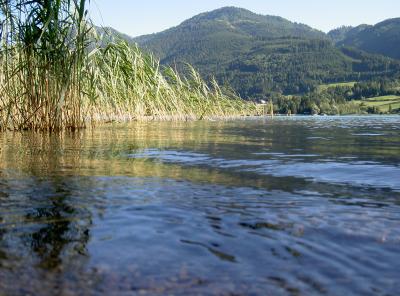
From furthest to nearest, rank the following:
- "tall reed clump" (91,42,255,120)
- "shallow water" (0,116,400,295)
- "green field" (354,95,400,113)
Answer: "green field" (354,95,400,113), "tall reed clump" (91,42,255,120), "shallow water" (0,116,400,295)

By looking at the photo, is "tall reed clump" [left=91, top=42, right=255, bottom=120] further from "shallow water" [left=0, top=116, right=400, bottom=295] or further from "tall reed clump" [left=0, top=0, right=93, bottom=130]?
"shallow water" [left=0, top=116, right=400, bottom=295]

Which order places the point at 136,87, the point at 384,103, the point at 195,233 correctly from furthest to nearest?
1. the point at 384,103
2. the point at 136,87
3. the point at 195,233

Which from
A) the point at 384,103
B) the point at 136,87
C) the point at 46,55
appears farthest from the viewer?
the point at 384,103

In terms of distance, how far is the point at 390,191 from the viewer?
350cm

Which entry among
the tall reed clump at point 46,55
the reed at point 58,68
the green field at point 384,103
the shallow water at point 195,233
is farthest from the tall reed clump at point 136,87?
the green field at point 384,103

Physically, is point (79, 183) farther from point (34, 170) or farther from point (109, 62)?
point (109, 62)

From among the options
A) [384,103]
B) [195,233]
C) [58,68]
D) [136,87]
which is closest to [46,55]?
[58,68]

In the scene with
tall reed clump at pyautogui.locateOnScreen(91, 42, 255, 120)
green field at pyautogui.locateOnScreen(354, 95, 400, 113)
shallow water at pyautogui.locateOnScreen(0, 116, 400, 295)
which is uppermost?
green field at pyautogui.locateOnScreen(354, 95, 400, 113)

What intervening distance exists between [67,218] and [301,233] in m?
1.20

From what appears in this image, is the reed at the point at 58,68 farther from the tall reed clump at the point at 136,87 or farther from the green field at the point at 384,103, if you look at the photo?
the green field at the point at 384,103

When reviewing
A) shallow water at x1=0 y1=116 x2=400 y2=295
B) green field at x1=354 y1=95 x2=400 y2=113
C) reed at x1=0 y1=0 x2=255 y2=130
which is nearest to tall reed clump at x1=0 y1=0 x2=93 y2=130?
reed at x1=0 y1=0 x2=255 y2=130

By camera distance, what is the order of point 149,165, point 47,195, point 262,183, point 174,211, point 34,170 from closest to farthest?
point 174,211
point 47,195
point 262,183
point 34,170
point 149,165

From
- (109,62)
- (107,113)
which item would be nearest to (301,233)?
(109,62)

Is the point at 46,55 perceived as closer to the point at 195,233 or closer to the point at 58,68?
the point at 58,68
